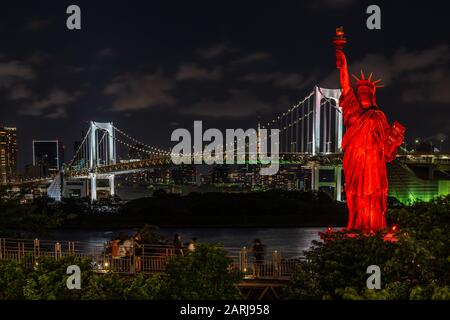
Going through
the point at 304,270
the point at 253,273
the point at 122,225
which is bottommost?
the point at 122,225

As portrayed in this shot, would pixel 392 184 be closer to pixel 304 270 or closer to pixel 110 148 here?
pixel 110 148

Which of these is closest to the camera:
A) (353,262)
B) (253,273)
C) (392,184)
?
(353,262)

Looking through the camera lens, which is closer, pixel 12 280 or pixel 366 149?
pixel 12 280

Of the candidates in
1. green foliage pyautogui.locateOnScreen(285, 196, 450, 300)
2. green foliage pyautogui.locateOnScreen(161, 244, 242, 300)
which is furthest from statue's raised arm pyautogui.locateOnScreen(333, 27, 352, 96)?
green foliage pyautogui.locateOnScreen(161, 244, 242, 300)

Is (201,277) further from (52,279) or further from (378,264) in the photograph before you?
(378,264)

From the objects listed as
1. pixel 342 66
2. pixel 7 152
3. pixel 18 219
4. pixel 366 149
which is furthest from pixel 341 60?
pixel 7 152
